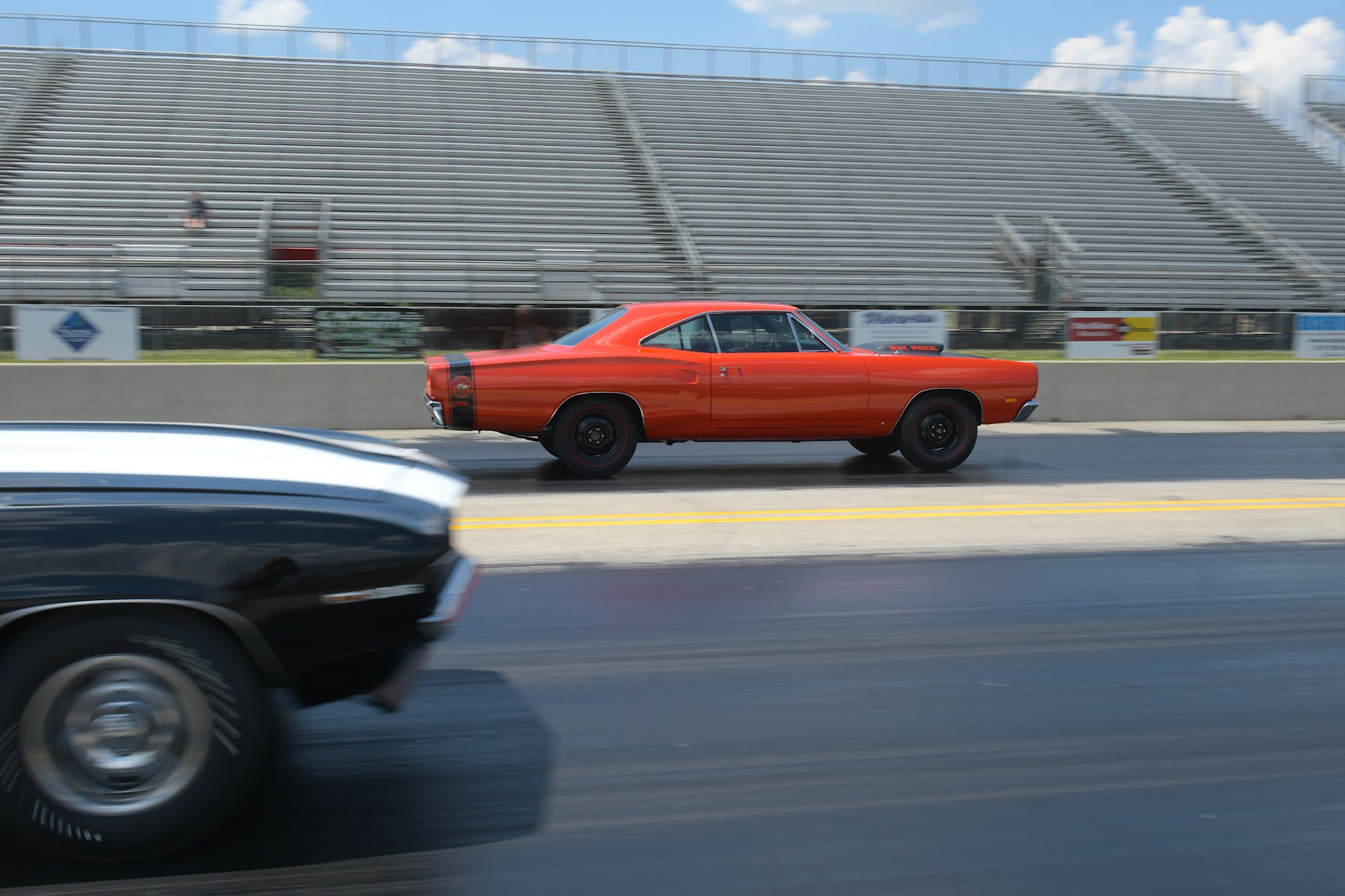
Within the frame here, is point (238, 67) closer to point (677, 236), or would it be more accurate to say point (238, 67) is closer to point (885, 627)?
point (677, 236)

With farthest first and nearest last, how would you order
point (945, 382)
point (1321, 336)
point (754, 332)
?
point (1321, 336), point (945, 382), point (754, 332)

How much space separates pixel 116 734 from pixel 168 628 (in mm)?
296

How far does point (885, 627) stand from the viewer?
18.4 feet

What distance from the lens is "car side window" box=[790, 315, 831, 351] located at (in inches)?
417

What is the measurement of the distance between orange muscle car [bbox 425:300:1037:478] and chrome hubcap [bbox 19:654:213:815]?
22.3ft

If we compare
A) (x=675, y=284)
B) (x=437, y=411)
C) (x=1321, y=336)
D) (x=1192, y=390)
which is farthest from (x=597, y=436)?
(x=675, y=284)

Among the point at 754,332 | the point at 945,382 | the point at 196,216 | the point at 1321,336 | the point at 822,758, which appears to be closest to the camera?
the point at 822,758

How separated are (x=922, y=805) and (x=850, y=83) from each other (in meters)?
34.2

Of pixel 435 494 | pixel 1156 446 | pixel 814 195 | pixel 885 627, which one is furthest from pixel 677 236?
pixel 435 494

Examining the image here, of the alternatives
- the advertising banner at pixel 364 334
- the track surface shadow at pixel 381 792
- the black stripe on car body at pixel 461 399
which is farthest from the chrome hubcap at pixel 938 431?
the advertising banner at pixel 364 334

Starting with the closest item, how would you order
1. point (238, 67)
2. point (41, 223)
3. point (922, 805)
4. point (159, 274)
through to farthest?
point (922, 805) → point (159, 274) → point (41, 223) → point (238, 67)

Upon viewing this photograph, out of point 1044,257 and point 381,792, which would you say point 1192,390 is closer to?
point 1044,257

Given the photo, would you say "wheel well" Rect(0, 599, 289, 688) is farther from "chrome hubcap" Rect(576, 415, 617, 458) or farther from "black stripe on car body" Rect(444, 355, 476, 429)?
"chrome hubcap" Rect(576, 415, 617, 458)

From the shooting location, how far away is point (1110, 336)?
17.4 meters
